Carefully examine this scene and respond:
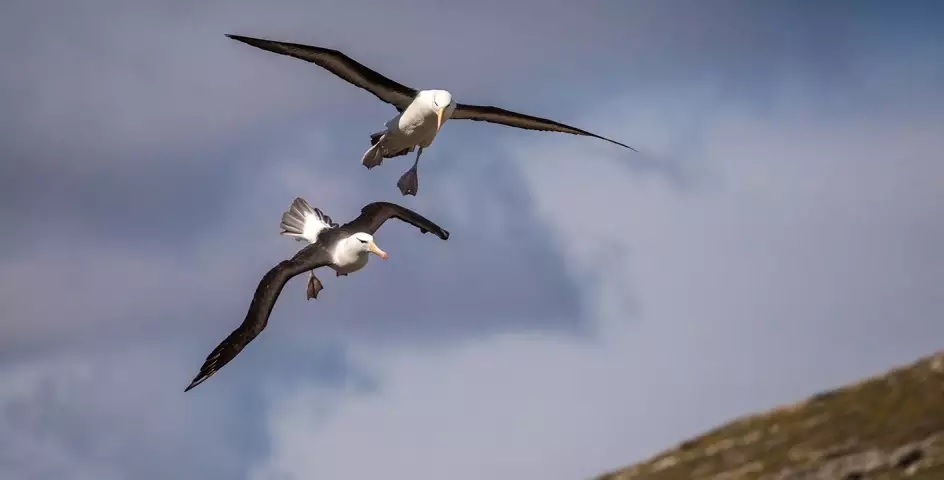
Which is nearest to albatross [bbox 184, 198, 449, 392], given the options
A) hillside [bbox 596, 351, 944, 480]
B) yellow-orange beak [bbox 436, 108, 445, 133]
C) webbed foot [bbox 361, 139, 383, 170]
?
webbed foot [bbox 361, 139, 383, 170]

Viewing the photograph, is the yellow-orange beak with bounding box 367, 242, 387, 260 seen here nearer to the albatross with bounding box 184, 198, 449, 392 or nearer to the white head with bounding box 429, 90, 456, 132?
the albatross with bounding box 184, 198, 449, 392

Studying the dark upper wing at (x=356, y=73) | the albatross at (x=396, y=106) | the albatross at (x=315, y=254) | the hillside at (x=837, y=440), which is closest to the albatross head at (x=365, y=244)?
the albatross at (x=315, y=254)

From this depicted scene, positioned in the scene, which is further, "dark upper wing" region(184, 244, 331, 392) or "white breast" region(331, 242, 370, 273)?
"white breast" region(331, 242, 370, 273)

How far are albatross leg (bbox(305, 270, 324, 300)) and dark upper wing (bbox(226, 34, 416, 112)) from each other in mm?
3281

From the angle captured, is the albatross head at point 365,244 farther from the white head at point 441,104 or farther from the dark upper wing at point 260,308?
the white head at point 441,104

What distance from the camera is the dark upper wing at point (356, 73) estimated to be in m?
27.5

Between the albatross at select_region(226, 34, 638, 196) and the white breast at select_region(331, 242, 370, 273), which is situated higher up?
Result: the albatross at select_region(226, 34, 638, 196)

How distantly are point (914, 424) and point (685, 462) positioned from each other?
314cm

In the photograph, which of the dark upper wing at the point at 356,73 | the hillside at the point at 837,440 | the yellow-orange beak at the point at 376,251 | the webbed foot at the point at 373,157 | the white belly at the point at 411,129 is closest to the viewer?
the hillside at the point at 837,440

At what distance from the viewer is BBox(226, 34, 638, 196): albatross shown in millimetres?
26953

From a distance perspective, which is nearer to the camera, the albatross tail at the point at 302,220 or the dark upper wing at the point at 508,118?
the albatross tail at the point at 302,220

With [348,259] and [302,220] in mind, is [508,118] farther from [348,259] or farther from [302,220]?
[348,259]

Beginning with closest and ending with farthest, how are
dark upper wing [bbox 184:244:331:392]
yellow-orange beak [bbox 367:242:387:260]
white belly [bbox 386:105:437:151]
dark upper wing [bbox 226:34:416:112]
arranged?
dark upper wing [bbox 184:244:331:392] → yellow-orange beak [bbox 367:242:387:260] → white belly [bbox 386:105:437:151] → dark upper wing [bbox 226:34:416:112]

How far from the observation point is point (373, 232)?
1034 inches
